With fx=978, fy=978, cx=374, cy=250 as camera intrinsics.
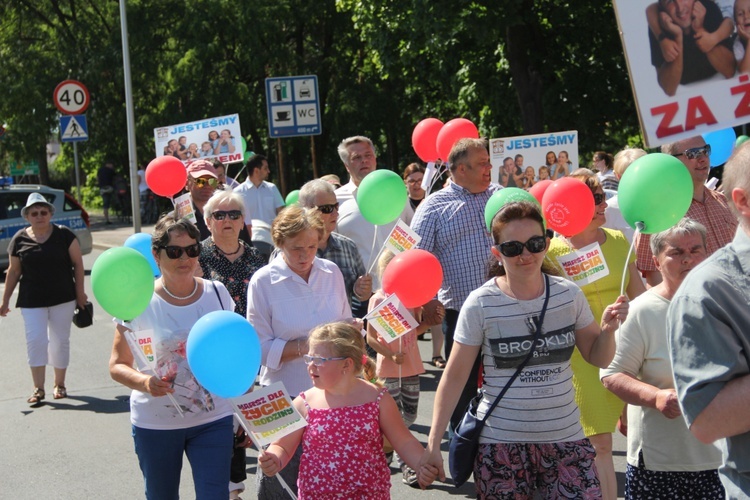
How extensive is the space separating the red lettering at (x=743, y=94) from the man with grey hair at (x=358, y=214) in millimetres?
3424

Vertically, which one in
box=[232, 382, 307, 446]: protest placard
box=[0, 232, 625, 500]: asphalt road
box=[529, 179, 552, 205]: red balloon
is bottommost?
box=[0, 232, 625, 500]: asphalt road

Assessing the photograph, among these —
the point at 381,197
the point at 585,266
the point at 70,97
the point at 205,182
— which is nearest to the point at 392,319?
the point at 585,266

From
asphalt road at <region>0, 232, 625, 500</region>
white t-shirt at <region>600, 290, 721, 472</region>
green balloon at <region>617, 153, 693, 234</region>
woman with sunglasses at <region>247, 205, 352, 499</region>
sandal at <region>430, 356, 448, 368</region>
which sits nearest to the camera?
white t-shirt at <region>600, 290, 721, 472</region>

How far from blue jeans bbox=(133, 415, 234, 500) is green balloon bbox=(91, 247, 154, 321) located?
574mm

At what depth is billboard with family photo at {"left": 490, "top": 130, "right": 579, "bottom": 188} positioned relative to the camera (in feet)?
30.5

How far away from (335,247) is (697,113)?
2.68 meters

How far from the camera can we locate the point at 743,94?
3.95 m

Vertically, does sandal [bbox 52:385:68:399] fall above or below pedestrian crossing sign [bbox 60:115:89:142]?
below

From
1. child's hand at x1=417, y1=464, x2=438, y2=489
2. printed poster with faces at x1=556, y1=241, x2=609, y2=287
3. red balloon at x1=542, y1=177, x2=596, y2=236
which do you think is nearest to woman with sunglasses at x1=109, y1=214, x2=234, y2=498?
Result: child's hand at x1=417, y1=464, x2=438, y2=489

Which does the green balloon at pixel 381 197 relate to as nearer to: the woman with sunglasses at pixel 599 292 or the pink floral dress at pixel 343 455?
the woman with sunglasses at pixel 599 292

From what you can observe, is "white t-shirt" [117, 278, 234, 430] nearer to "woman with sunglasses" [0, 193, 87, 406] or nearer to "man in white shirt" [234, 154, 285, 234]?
"woman with sunglasses" [0, 193, 87, 406]

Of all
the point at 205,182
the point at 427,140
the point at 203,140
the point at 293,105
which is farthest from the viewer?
the point at 293,105

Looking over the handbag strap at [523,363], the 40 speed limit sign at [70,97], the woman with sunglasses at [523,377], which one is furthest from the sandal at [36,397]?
the 40 speed limit sign at [70,97]

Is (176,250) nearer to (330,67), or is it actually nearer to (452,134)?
(452,134)
